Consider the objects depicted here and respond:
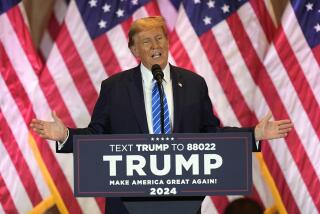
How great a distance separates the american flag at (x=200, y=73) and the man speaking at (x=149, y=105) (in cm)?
179

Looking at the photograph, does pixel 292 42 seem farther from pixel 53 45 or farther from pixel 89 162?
pixel 89 162

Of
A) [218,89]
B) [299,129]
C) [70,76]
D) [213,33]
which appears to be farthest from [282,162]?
[70,76]

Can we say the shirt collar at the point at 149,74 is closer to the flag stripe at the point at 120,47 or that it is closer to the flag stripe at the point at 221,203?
the flag stripe at the point at 120,47

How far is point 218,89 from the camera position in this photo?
4504 mm

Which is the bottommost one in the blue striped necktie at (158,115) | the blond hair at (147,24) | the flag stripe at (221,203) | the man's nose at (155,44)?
the flag stripe at (221,203)

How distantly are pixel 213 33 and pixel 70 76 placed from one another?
1013 millimetres

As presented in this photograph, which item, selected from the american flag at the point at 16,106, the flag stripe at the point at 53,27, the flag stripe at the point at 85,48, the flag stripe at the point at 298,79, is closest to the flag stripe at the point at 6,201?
the american flag at the point at 16,106

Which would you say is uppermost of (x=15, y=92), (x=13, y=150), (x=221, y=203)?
(x=15, y=92)

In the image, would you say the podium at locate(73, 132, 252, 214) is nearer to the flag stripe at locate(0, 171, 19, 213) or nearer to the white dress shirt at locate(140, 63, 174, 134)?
the white dress shirt at locate(140, 63, 174, 134)

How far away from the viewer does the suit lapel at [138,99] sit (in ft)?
8.40

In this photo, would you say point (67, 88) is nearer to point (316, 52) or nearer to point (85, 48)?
point (85, 48)

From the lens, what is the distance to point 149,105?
103 inches

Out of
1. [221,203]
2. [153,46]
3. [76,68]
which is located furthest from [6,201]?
[153,46]

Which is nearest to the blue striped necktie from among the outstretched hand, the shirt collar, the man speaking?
the man speaking
